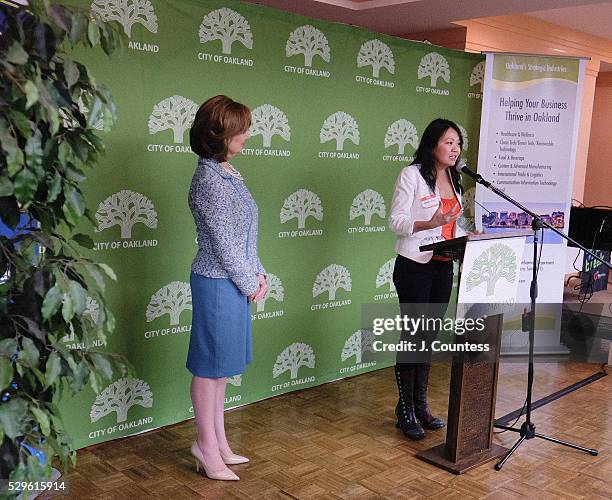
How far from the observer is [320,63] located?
4.04 metres

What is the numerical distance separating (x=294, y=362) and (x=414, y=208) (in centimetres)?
134

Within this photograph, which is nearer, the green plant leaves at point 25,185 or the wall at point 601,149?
the green plant leaves at point 25,185

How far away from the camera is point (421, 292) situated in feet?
11.1

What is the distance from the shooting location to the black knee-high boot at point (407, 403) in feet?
11.5


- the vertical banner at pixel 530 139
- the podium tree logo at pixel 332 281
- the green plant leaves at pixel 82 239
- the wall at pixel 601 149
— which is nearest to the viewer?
the green plant leaves at pixel 82 239

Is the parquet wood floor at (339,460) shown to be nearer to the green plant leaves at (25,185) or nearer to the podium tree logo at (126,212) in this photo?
the podium tree logo at (126,212)

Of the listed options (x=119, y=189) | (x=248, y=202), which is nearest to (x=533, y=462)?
(x=248, y=202)

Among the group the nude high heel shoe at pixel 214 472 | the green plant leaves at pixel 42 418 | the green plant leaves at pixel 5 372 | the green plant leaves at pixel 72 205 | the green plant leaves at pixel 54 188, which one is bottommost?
the nude high heel shoe at pixel 214 472

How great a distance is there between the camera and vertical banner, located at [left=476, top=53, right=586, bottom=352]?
4.84 metres

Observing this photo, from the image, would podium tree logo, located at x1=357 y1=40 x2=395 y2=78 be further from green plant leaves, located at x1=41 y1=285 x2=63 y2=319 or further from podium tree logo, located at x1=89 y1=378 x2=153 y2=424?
green plant leaves, located at x1=41 y1=285 x2=63 y2=319

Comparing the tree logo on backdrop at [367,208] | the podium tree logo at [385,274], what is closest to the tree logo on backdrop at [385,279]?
the podium tree logo at [385,274]

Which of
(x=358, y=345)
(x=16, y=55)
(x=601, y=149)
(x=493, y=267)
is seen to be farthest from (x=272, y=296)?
(x=601, y=149)

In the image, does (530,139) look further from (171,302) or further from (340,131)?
(171,302)

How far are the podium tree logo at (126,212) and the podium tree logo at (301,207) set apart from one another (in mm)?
862
